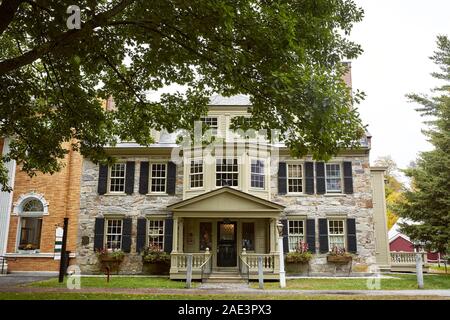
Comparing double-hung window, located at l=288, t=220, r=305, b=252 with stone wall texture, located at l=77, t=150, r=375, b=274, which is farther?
double-hung window, located at l=288, t=220, r=305, b=252

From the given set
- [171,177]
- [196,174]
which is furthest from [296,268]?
[171,177]

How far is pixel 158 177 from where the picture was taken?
827 inches

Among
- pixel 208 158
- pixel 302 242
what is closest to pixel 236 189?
pixel 208 158

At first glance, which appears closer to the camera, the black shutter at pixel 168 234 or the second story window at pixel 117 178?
the black shutter at pixel 168 234

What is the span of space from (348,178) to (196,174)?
7.53 m

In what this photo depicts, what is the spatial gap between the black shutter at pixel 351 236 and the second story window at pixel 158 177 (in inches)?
366

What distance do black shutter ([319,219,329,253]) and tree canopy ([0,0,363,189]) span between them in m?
10.4

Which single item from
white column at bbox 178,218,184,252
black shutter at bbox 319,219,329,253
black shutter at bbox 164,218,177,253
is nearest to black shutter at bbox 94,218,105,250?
black shutter at bbox 164,218,177,253

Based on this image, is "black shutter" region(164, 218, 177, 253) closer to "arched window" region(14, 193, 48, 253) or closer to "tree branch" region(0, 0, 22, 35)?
"arched window" region(14, 193, 48, 253)

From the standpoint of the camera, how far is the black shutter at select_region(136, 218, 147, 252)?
20.1 meters

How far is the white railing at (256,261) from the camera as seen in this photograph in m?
17.9

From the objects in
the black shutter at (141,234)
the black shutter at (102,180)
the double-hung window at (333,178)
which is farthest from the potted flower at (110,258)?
the double-hung window at (333,178)

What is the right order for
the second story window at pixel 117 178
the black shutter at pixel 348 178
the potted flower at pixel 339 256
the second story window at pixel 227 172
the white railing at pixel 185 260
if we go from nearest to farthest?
the white railing at pixel 185 260 → the potted flower at pixel 339 256 → the second story window at pixel 227 172 → the black shutter at pixel 348 178 → the second story window at pixel 117 178

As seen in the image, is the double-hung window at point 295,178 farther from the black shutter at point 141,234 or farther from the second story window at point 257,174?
the black shutter at point 141,234
